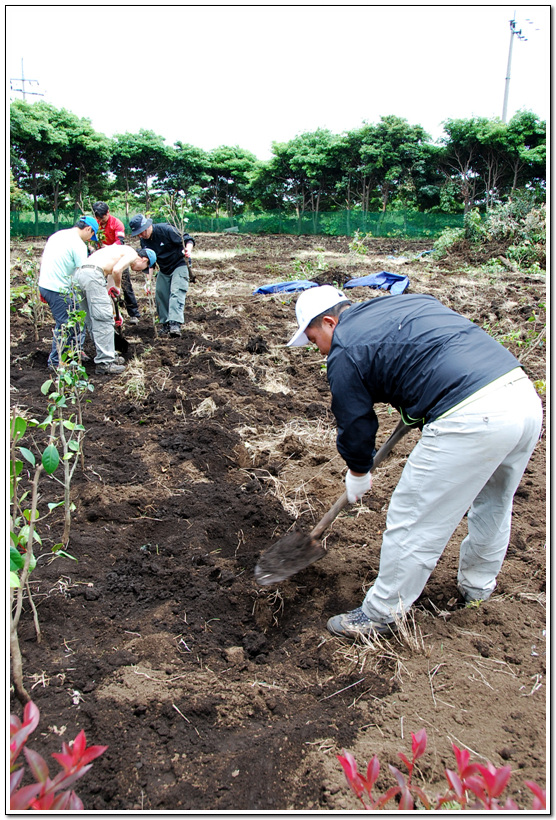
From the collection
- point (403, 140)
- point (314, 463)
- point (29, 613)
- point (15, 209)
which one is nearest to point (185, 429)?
point (314, 463)

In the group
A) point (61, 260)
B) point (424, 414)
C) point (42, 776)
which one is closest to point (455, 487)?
point (424, 414)

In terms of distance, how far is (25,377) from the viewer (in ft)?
17.9

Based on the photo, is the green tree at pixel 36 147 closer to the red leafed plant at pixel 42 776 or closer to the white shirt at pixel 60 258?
the white shirt at pixel 60 258

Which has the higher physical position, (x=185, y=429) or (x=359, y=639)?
(x=185, y=429)

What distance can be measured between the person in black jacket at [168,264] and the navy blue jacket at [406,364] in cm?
497

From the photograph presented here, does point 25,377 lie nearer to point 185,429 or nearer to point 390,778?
point 185,429

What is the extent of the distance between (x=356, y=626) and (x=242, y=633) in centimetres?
55

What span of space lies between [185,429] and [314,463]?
1130 mm

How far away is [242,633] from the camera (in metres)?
2.57

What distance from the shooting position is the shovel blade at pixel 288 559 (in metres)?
2.71

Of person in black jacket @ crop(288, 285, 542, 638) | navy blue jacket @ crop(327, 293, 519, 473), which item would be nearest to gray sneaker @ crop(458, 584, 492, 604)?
person in black jacket @ crop(288, 285, 542, 638)

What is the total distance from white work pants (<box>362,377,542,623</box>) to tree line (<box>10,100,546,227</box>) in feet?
67.6

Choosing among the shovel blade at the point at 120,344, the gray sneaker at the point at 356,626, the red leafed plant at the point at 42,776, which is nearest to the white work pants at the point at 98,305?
the shovel blade at the point at 120,344

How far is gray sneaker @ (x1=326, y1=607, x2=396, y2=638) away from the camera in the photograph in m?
2.38
